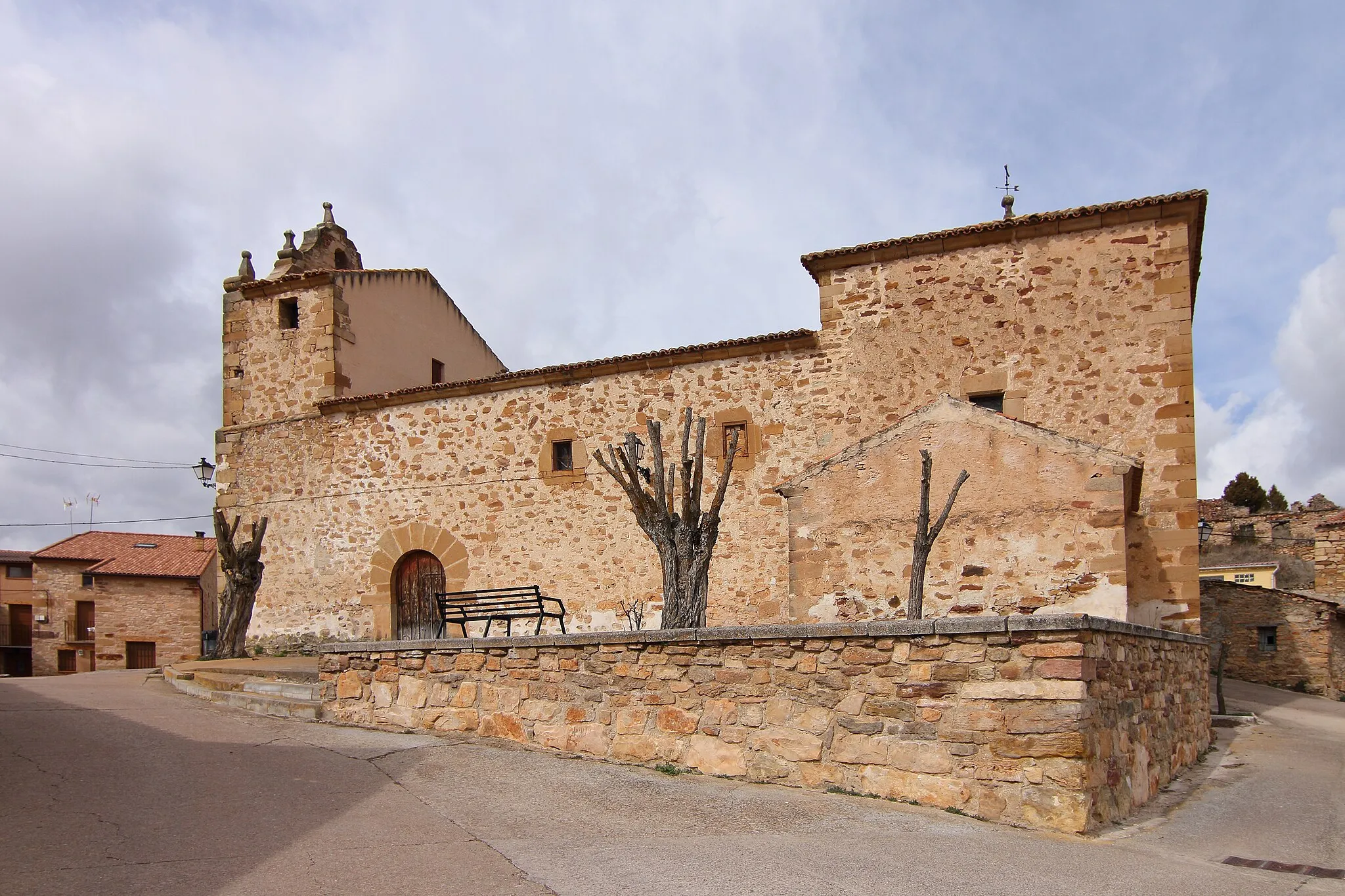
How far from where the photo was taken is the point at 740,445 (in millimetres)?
14945

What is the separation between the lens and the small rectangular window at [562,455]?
1627 centimetres

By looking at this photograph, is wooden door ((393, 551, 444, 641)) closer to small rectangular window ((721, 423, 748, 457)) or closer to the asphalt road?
small rectangular window ((721, 423, 748, 457))

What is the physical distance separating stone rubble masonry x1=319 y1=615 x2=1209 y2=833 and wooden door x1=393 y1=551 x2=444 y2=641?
25.3 ft

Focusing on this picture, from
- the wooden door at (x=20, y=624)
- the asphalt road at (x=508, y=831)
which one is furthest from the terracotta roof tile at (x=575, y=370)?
the wooden door at (x=20, y=624)

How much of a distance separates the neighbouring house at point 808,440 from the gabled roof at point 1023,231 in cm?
4

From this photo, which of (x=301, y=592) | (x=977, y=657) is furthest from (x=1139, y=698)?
(x=301, y=592)

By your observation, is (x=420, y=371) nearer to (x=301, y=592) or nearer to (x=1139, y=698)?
(x=301, y=592)

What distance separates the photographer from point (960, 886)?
4938 mm

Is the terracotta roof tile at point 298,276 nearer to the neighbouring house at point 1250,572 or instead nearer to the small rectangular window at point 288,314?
the small rectangular window at point 288,314

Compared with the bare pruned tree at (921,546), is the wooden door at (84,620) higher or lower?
lower

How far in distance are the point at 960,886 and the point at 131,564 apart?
101 feet

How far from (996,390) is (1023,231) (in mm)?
2227

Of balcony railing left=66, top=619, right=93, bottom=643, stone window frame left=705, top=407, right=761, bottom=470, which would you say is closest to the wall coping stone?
stone window frame left=705, top=407, right=761, bottom=470

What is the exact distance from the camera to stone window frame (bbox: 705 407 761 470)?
1492 cm
